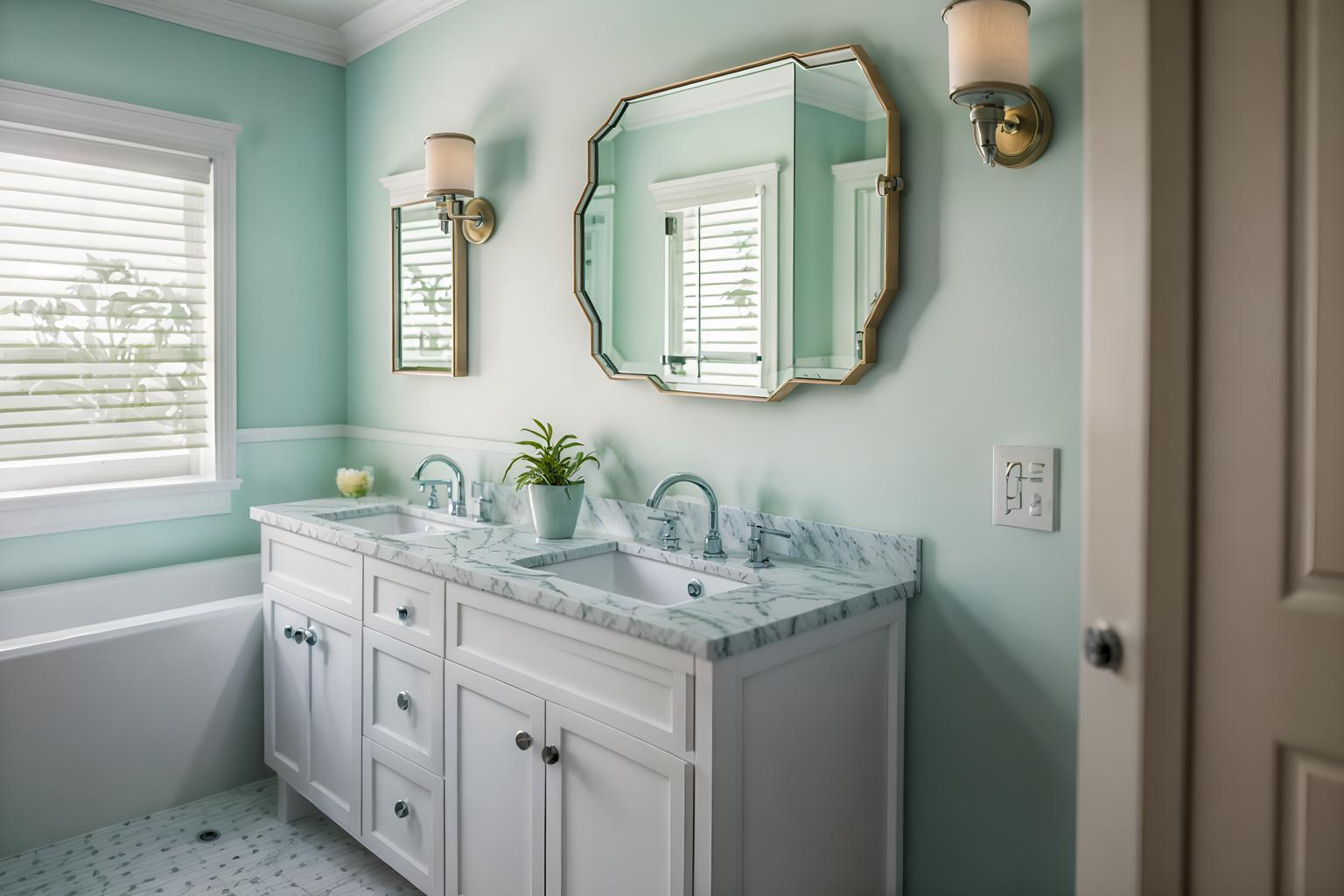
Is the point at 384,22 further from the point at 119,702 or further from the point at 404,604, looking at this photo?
the point at 119,702

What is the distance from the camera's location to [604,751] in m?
1.71

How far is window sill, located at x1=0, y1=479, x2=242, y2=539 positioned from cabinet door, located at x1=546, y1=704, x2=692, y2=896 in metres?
2.07

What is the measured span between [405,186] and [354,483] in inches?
41.1

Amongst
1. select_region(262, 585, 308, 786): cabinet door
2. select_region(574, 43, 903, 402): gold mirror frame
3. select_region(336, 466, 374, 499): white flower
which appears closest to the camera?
select_region(574, 43, 903, 402): gold mirror frame

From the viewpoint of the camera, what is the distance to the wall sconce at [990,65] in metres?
1.51

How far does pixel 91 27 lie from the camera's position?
117 inches

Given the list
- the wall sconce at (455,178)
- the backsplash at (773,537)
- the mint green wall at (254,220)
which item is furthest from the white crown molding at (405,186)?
the backsplash at (773,537)

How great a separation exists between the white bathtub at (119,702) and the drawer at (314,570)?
23cm

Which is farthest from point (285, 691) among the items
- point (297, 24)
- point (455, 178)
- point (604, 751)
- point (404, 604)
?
point (297, 24)

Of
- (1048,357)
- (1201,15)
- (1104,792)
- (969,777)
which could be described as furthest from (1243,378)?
(969,777)

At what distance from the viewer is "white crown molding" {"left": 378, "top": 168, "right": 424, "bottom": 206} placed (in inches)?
123

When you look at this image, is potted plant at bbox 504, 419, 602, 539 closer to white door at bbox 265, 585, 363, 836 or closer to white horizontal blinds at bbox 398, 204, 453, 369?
white door at bbox 265, 585, 363, 836

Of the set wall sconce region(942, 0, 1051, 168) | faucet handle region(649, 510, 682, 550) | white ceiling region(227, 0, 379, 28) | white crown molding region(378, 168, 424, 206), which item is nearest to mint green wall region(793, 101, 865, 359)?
wall sconce region(942, 0, 1051, 168)

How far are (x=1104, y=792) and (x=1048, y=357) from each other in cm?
73
